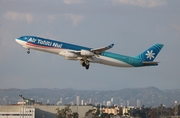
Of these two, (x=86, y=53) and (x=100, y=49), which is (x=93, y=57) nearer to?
(x=86, y=53)

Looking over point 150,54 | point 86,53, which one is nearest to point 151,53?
point 150,54

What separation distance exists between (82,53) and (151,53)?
19.5m

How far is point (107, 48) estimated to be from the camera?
84.0 meters

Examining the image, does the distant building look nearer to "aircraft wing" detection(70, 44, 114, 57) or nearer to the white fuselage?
the white fuselage

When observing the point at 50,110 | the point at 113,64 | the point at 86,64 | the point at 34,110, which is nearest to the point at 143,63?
the point at 113,64

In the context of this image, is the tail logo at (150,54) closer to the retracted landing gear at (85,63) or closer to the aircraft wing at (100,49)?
Result: the aircraft wing at (100,49)

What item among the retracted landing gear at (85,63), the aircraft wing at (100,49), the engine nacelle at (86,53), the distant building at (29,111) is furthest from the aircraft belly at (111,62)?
the distant building at (29,111)

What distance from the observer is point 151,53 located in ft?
318

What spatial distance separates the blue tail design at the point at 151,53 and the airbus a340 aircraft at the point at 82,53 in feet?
6.20

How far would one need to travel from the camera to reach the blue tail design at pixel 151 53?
95.2 metres

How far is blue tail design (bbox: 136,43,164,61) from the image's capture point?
312ft

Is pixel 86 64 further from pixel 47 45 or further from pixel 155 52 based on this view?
pixel 155 52

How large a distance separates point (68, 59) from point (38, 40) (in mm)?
6993

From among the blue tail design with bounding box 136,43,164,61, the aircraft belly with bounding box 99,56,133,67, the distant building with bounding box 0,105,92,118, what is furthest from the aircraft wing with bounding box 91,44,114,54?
the distant building with bounding box 0,105,92,118
